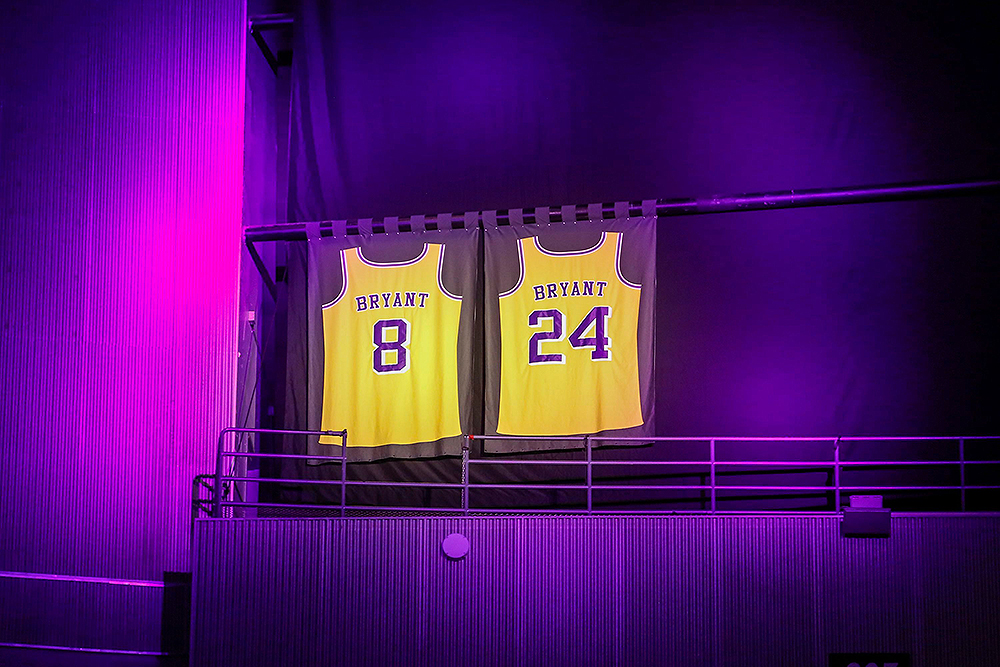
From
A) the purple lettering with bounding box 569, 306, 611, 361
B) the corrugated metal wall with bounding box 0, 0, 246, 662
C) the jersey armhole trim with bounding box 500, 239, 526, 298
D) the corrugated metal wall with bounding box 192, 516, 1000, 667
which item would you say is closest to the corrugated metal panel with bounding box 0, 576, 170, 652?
the corrugated metal wall with bounding box 0, 0, 246, 662

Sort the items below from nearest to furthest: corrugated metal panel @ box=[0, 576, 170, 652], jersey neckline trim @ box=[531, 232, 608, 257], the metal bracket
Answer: corrugated metal panel @ box=[0, 576, 170, 652] < jersey neckline trim @ box=[531, 232, 608, 257] < the metal bracket

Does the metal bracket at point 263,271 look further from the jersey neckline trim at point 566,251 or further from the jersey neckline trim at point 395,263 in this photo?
the jersey neckline trim at point 566,251

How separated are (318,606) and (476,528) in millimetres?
1291

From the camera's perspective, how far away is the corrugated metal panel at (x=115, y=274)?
6.57 meters

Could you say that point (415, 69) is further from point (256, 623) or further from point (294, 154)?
point (256, 623)

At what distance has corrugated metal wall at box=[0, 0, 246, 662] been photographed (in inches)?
257

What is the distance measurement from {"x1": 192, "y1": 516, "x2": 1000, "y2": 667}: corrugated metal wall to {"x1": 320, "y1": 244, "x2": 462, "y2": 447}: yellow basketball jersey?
1.48m

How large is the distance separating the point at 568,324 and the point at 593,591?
7.70 ft

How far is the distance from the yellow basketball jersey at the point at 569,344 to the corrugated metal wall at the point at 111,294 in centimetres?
259

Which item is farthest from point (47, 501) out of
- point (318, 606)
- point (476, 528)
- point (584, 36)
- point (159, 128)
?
point (584, 36)

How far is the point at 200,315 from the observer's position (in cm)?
667

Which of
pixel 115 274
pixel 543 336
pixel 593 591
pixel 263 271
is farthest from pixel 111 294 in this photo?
pixel 593 591

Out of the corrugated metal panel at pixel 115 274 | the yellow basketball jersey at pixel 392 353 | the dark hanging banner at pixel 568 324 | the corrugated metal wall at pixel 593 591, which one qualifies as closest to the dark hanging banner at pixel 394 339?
the yellow basketball jersey at pixel 392 353

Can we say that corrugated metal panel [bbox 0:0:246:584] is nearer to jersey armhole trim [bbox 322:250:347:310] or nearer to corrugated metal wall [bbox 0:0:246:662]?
corrugated metal wall [bbox 0:0:246:662]
